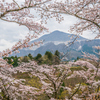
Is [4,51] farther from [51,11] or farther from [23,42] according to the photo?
[51,11]

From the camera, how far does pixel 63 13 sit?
3615 millimetres

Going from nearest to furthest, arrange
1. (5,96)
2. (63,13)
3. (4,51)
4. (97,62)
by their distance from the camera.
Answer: (4,51) < (5,96) < (97,62) < (63,13)

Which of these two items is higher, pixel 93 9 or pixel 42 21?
pixel 93 9

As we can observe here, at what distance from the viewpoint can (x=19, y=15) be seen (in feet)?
12.9

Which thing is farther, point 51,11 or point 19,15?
point 19,15

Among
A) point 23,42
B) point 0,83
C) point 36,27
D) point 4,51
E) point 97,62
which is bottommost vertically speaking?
point 0,83

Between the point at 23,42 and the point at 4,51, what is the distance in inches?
23.2

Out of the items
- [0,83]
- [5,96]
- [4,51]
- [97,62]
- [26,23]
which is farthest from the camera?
[26,23]

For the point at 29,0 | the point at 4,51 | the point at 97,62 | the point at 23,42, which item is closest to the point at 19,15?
the point at 29,0

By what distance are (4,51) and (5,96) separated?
1.32 meters

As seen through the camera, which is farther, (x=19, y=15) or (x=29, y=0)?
(x=19, y=15)

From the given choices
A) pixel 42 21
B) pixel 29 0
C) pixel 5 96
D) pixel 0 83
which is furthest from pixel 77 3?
pixel 5 96

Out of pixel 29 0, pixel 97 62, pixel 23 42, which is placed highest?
pixel 29 0

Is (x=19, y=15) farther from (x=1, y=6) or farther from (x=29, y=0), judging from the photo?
(x=29, y=0)
